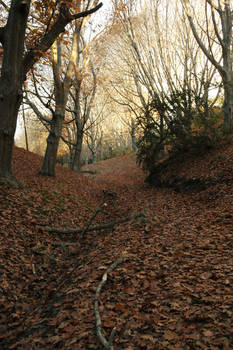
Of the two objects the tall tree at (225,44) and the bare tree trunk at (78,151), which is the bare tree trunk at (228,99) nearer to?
the tall tree at (225,44)

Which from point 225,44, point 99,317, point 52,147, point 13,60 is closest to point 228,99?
point 225,44

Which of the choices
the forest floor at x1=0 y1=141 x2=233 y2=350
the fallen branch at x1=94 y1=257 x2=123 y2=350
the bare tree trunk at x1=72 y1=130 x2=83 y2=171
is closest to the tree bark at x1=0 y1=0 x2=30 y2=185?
the forest floor at x1=0 y1=141 x2=233 y2=350

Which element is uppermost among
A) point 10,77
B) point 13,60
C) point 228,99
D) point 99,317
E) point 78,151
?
point 228,99

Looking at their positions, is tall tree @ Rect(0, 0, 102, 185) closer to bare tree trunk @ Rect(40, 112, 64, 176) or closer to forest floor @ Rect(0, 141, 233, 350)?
forest floor @ Rect(0, 141, 233, 350)

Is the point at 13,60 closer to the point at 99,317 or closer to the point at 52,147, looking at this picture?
the point at 52,147

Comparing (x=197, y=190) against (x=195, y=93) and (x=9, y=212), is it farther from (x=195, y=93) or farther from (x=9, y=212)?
(x=9, y=212)

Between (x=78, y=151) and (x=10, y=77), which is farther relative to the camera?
(x=78, y=151)

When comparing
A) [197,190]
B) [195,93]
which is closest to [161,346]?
[197,190]

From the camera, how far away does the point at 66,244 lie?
16.5 ft

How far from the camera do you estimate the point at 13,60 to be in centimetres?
585

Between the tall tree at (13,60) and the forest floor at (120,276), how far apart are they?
52.4 inches

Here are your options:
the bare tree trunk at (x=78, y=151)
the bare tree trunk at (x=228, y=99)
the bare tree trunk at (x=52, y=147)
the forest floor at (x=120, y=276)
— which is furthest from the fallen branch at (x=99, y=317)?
the bare tree trunk at (x=78, y=151)

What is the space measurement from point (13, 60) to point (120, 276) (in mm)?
5639

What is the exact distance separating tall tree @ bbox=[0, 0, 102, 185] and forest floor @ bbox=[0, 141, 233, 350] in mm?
1330
